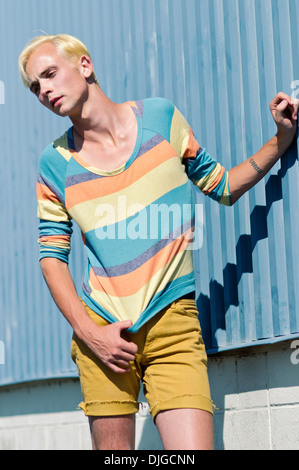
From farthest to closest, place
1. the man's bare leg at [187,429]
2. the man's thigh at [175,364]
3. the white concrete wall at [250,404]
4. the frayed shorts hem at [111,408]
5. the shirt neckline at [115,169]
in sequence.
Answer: the white concrete wall at [250,404] < the shirt neckline at [115,169] < the frayed shorts hem at [111,408] < the man's thigh at [175,364] < the man's bare leg at [187,429]

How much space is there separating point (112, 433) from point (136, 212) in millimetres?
893

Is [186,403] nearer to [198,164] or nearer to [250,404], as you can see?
[250,404]

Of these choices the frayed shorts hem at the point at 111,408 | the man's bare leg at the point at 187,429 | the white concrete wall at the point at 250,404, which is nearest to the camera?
the man's bare leg at the point at 187,429

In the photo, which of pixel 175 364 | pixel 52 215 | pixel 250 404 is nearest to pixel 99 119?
pixel 52 215

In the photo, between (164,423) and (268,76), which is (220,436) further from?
(268,76)

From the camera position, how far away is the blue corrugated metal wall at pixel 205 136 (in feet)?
13.0

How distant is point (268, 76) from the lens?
404cm

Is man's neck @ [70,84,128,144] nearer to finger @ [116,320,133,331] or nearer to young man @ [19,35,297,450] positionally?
young man @ [19,35,297,450]

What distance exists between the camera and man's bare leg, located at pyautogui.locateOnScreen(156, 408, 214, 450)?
3.24m

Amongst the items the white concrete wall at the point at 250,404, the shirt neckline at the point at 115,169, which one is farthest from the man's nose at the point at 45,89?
the white concrete wall at the point at 250,404

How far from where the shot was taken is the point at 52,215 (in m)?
3.72

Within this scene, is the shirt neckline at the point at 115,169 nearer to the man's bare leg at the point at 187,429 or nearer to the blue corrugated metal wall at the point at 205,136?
the blue corrugated metal wall at the point at 205,136

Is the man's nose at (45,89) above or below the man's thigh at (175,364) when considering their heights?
above
